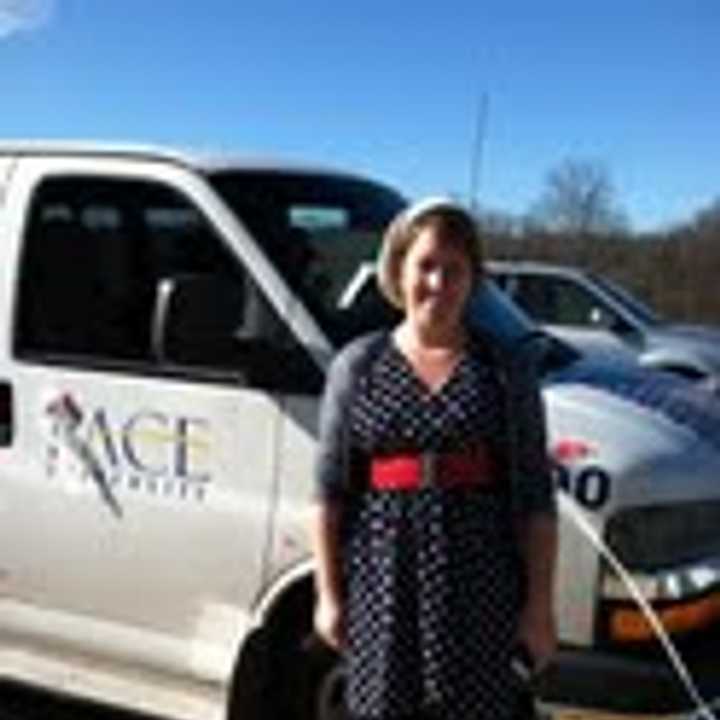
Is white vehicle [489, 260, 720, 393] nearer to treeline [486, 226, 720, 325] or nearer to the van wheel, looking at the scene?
the van wheel

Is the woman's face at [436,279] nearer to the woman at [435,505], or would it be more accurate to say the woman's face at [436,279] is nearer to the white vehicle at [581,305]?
the woman at [435,505]

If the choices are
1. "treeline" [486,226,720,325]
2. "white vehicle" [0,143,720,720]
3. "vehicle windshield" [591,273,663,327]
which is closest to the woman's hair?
"white vehicle" [0,143,720,720]

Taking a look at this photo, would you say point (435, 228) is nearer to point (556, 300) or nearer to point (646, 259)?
point (556, 300)

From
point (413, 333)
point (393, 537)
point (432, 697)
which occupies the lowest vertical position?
point (432, 697)

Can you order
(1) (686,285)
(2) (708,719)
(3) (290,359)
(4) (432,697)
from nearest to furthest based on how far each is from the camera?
(4) (432,697), (2) (708,719), (3) (290,359), (1) (686,285)

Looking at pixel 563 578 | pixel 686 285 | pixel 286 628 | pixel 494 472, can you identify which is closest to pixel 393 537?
pixel 494 472

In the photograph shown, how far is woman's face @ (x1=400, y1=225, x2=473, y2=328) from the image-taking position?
4281mm

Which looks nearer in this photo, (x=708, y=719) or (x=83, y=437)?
(x=708, y=719)

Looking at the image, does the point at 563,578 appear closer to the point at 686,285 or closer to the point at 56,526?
the point at 56,526

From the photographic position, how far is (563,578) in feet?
19.1

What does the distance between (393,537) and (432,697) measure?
0.34 m

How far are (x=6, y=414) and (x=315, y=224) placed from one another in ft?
4.14

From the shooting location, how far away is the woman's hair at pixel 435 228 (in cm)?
432

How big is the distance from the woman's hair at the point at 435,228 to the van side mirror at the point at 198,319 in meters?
1.70
